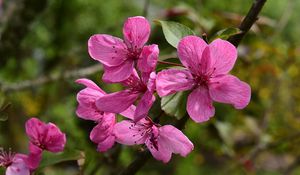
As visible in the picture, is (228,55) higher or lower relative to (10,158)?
higher

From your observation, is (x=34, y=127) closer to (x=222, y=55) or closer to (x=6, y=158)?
(x=6, y=158)

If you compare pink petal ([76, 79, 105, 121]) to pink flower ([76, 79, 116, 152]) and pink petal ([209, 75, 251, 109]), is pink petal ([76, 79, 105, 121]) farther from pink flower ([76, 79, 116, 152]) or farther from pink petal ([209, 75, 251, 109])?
pink petal ([209, 75, 251, 109])

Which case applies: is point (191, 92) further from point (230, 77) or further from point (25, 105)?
point (25, 105)

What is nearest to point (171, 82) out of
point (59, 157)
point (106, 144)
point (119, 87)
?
point (106, 144)

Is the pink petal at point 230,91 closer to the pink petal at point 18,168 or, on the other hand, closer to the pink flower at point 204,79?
the pink flower at point 204,79

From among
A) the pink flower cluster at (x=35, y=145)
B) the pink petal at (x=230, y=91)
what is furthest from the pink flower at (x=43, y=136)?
the pink petal at (x=230, y=91)

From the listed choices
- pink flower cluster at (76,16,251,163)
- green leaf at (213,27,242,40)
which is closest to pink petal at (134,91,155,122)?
pink flower cluster at (76,16,251,163)

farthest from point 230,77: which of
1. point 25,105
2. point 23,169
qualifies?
point 25,105
